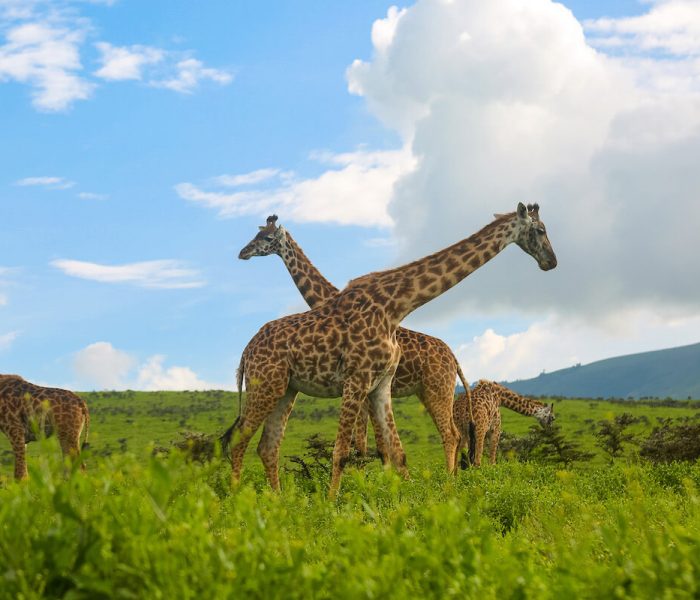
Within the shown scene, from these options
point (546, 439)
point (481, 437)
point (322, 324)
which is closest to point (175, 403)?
point (546, 439)

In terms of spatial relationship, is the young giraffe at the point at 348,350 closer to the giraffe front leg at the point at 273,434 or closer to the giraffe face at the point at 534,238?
the giraffe front leg at the point at 273,434

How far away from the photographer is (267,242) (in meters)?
14.2

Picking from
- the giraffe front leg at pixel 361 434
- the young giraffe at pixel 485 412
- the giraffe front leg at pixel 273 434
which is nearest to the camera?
the giraffe front leg at pixel 273 434

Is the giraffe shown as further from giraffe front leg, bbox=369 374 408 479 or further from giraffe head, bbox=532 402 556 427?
giraffe head, bbox=532 402 556 427

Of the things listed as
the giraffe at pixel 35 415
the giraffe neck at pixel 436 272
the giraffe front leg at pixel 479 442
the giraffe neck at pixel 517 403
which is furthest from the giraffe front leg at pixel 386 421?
the giraffe neck at pixel 517 403

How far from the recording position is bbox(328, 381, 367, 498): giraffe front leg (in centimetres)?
1002

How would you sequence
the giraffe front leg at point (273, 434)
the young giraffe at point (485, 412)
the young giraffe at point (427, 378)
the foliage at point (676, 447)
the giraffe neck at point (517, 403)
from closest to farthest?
the giraffe front leg at point (273, 434), the young giraffe at point (427, 378), the young giraffe at point (485, 412), the foliage at point (676, 447), the giraffe neck at point (517, 403)

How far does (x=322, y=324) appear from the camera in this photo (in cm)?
1078

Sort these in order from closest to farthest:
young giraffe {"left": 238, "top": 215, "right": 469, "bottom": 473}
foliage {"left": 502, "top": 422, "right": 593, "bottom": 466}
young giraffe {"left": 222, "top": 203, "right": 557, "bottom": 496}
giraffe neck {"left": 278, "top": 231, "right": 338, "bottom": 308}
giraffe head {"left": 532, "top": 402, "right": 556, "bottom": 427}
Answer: young giraffe {"left": 222, "top": 203, "right": 557, "bottom": 496}
young giraffe {"left": 238, "top": 215, "right": 469, "bottom": 473}
giraffe neck {"left": 278, "top": 231, "right": 338, "bottom": 308}
foliage {"left": 502, "top": 422, "right": 593, "bottom": 466}
giraffe head {"left": 532, "top": 402, "right": 556, "bottom": 427}

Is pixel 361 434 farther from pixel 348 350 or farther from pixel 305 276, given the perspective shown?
pixel 305 276

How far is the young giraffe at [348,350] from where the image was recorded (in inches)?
406

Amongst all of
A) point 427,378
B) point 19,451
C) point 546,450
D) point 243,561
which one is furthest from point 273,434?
point 546,450

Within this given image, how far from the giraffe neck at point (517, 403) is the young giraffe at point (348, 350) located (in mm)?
7067

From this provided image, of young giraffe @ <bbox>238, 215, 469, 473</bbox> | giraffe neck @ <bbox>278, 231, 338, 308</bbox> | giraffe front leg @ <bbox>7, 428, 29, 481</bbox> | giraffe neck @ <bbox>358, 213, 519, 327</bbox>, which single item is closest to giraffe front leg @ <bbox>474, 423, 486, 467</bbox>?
young giraffe @ <bbox>238, 215, 469, 473</bbox>
